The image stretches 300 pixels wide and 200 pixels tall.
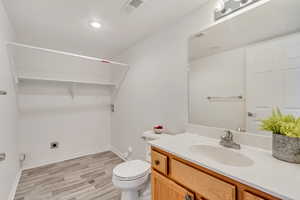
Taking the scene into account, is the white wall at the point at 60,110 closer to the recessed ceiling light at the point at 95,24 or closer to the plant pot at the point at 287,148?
the recessed ceiling light at the point at 95,24

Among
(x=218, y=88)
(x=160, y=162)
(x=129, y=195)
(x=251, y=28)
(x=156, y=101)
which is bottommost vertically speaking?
(x=129, y=195)

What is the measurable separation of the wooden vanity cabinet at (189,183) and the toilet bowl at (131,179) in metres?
0.28

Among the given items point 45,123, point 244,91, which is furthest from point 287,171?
point 45,123

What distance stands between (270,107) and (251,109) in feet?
0.40

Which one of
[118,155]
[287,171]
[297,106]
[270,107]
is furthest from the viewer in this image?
[118,155]

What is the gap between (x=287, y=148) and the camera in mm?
812

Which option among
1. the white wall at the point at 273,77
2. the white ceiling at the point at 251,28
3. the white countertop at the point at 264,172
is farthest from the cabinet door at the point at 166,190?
the white ceiling at the point at 251,28

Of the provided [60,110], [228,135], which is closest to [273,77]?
[228,135]

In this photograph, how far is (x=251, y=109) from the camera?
1.14 meters

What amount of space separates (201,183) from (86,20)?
2094mm

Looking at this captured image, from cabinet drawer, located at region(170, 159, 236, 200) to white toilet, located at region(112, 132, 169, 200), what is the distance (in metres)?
0.54

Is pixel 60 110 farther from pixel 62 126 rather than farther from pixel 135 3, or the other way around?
pixel 135 3

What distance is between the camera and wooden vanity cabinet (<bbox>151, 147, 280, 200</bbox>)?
68cm

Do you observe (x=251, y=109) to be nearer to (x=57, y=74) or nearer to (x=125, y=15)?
(x=125, y=15)
